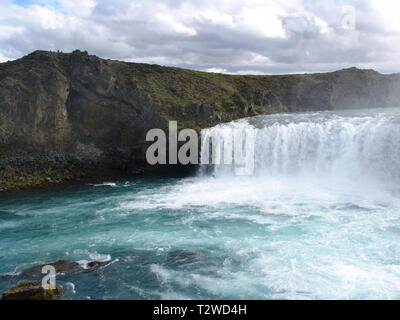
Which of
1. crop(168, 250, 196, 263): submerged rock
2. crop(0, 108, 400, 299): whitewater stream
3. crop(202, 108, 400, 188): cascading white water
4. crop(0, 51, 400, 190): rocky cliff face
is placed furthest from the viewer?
crop(0, 51, 400, 190): rocky cliff face

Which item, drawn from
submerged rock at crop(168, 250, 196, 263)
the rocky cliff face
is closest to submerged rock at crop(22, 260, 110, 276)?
submerged rock at crop(168, 250, 196, 263)

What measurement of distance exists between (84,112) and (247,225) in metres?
30.0

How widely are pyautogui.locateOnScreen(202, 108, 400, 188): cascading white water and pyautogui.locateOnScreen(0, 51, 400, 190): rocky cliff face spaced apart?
30.2 feet

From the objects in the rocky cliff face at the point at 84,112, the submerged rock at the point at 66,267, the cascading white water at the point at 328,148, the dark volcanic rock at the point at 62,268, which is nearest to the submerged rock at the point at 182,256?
the submerged rock at the point at 66,267

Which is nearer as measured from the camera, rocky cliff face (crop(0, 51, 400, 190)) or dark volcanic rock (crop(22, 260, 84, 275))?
dark volcanic rock (crop(22, 260, 84, 275))

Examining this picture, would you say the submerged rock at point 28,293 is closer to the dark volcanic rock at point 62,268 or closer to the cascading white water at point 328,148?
the dark volcanic rock at point 62,268

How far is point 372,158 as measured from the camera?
3312 cm

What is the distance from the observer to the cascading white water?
3269 centimetres

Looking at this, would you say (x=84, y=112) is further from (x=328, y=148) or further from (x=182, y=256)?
(x=182, y=256)

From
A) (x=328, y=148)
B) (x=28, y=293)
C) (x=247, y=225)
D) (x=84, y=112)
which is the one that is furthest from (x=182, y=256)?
(x=84, y=112)

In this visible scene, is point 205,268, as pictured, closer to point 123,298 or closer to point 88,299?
point 123,298

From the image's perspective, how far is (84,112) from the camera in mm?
46344

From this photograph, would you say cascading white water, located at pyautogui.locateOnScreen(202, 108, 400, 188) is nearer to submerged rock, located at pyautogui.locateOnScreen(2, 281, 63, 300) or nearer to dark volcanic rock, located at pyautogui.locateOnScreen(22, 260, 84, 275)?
dark volcanic rock, located at pyautogui.locateOnScreen(22, 260, 84, 275)

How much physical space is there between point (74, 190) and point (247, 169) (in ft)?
57.3
